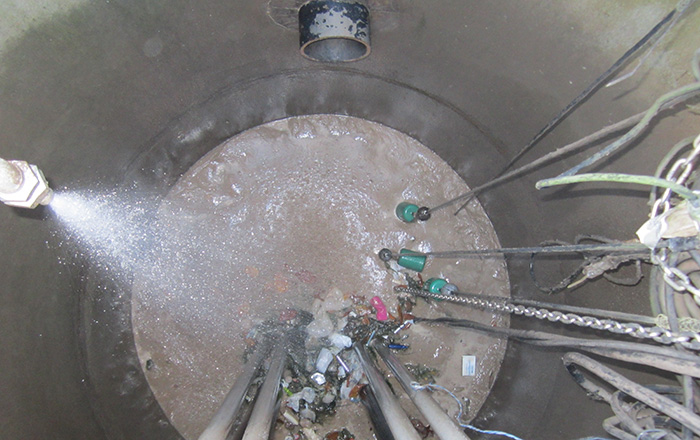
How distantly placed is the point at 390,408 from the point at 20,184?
6.37 feet

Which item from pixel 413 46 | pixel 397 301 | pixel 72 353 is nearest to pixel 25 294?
pixel 72 353

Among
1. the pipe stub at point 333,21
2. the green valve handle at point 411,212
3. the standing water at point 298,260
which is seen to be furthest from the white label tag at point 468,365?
the pipe stub at point 333,21

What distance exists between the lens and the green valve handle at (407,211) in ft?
11.1

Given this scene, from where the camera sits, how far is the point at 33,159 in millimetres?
2277

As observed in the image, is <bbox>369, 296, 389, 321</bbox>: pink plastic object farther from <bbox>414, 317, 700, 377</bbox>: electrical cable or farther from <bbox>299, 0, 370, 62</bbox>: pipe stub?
<bbox>299, 0, 370, 62</bbox>: pipe stub

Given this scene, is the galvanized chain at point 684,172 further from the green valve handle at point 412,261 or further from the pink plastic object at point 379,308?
the pink plastic object at point 379,308

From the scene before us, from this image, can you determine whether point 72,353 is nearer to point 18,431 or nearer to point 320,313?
point 18,431

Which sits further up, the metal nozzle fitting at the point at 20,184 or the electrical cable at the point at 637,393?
the metal nozzle fitting at the point at 20,184

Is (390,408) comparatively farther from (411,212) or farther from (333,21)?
(333,21)

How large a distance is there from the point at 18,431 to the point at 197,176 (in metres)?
1.96

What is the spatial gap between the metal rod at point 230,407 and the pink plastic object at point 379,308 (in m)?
0.95

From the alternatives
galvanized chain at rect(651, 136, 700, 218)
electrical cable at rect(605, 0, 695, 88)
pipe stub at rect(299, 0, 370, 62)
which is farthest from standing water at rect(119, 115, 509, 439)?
galvanized chain at rect(651, 136, 700, 218)

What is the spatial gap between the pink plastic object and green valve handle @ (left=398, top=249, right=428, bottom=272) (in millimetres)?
353

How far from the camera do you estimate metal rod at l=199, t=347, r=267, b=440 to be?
1797mm
